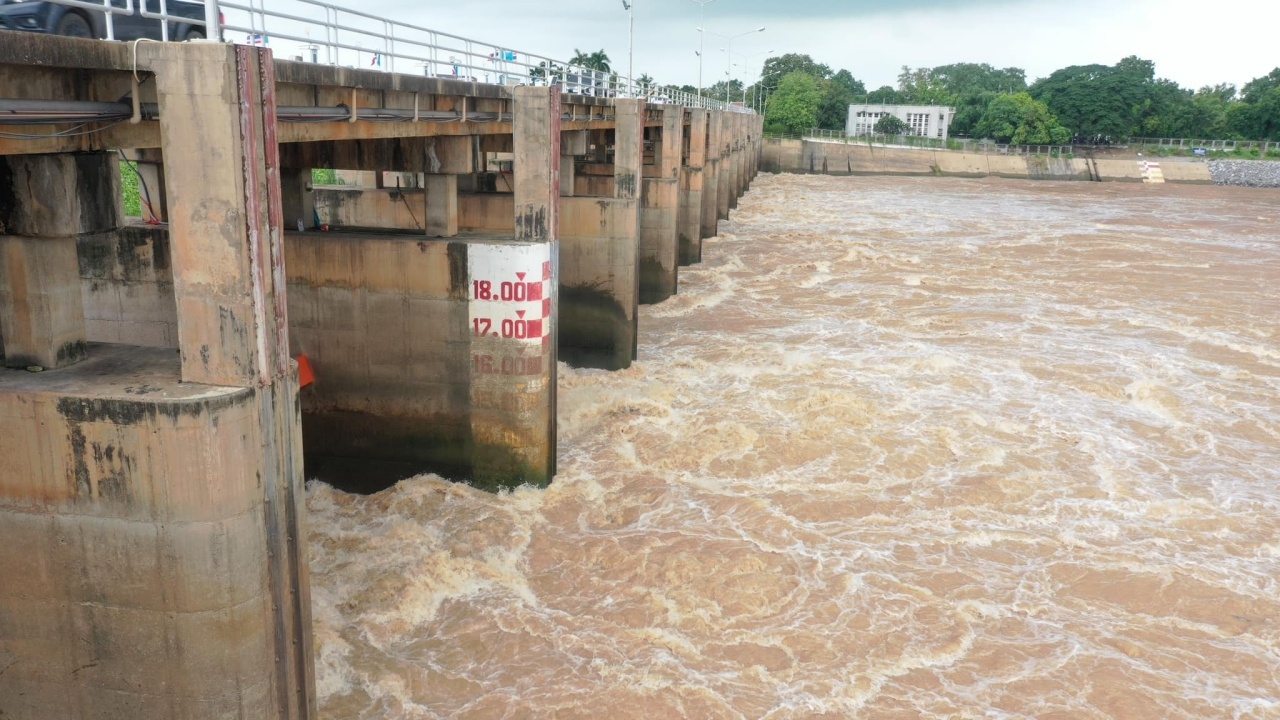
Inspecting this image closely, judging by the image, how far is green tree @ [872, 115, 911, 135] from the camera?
433 feet

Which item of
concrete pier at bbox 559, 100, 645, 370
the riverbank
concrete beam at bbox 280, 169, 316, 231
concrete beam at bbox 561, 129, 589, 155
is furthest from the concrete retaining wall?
concrete beam at bbox 280, 169, 316, 231

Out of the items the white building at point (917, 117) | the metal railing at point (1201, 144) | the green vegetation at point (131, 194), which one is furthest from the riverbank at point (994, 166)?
the green vegetation at point (131, 194)

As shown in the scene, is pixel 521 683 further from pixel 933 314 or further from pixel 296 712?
pixel 933 314

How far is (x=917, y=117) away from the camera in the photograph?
14450cm

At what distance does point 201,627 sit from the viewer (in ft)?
27.7

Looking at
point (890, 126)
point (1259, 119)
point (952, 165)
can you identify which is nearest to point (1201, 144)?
point (1259, 119)

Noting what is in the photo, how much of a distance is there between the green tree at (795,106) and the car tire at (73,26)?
10508 cm

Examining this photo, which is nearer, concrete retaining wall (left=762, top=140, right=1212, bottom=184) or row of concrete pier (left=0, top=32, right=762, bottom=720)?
row of concrete pier (left=0, top=32, right=762, bottom=720)

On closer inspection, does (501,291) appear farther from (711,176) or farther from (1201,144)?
(1201,144)

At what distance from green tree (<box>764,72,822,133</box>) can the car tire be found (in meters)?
105

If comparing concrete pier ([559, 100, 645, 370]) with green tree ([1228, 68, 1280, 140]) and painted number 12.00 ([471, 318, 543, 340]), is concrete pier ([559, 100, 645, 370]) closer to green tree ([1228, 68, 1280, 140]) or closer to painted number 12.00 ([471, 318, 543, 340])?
painted number 12.00 ([471, 318, 543, 340])

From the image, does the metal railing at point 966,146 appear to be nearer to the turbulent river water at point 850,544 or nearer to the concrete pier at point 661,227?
the concrete pier at point 661,227

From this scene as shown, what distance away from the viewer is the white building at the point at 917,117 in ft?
465

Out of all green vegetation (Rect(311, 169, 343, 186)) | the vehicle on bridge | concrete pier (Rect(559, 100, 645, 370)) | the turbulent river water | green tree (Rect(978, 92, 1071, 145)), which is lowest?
the turbulent river water
